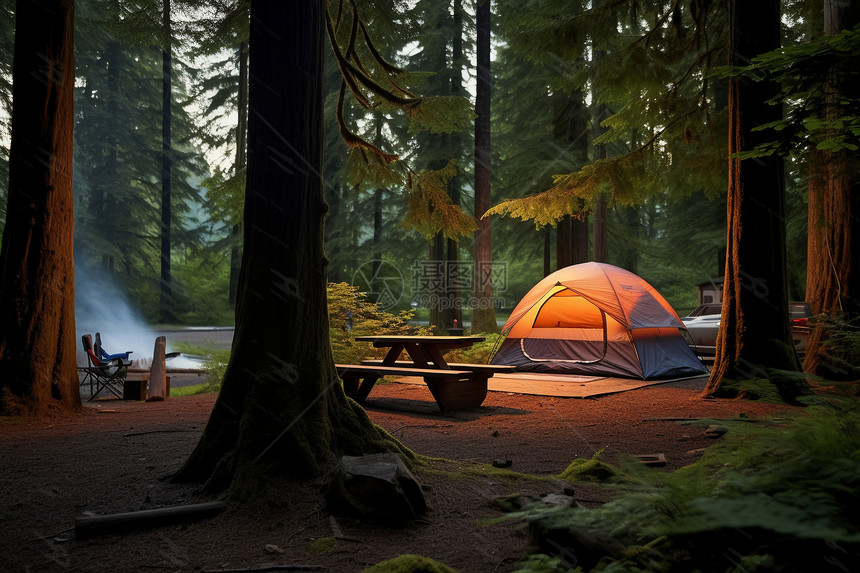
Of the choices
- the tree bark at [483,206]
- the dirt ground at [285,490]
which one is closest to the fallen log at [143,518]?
the dirt ground at [285,490]

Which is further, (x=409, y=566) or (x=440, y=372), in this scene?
(x=440, y=372)

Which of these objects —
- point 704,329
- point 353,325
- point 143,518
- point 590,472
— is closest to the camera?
point 143,518

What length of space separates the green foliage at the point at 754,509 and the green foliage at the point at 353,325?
8.46 metres

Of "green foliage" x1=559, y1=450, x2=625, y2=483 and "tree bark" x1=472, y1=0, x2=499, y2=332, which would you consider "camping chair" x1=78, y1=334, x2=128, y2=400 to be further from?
"tree bark" x1=472, y1=0, x2=499, y2=332

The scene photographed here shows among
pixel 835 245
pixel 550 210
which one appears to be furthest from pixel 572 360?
pixel 835 245

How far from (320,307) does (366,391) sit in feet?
13.6

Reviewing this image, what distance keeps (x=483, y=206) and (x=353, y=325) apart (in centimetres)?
620

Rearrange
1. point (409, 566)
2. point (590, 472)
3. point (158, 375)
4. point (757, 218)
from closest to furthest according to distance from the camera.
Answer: point (409, 566), point (590, 472), point (757, 218), point (158, 375)

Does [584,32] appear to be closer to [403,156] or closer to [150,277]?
[403,156]

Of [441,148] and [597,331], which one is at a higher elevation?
[441,148]

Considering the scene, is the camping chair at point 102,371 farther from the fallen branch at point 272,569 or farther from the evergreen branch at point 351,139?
the fallen branch at point 272,569

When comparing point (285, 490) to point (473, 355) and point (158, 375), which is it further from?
point (473, 355)

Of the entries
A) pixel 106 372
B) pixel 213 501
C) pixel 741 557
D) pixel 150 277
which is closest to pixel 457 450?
pixel 213 501

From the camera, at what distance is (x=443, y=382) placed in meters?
7.52
